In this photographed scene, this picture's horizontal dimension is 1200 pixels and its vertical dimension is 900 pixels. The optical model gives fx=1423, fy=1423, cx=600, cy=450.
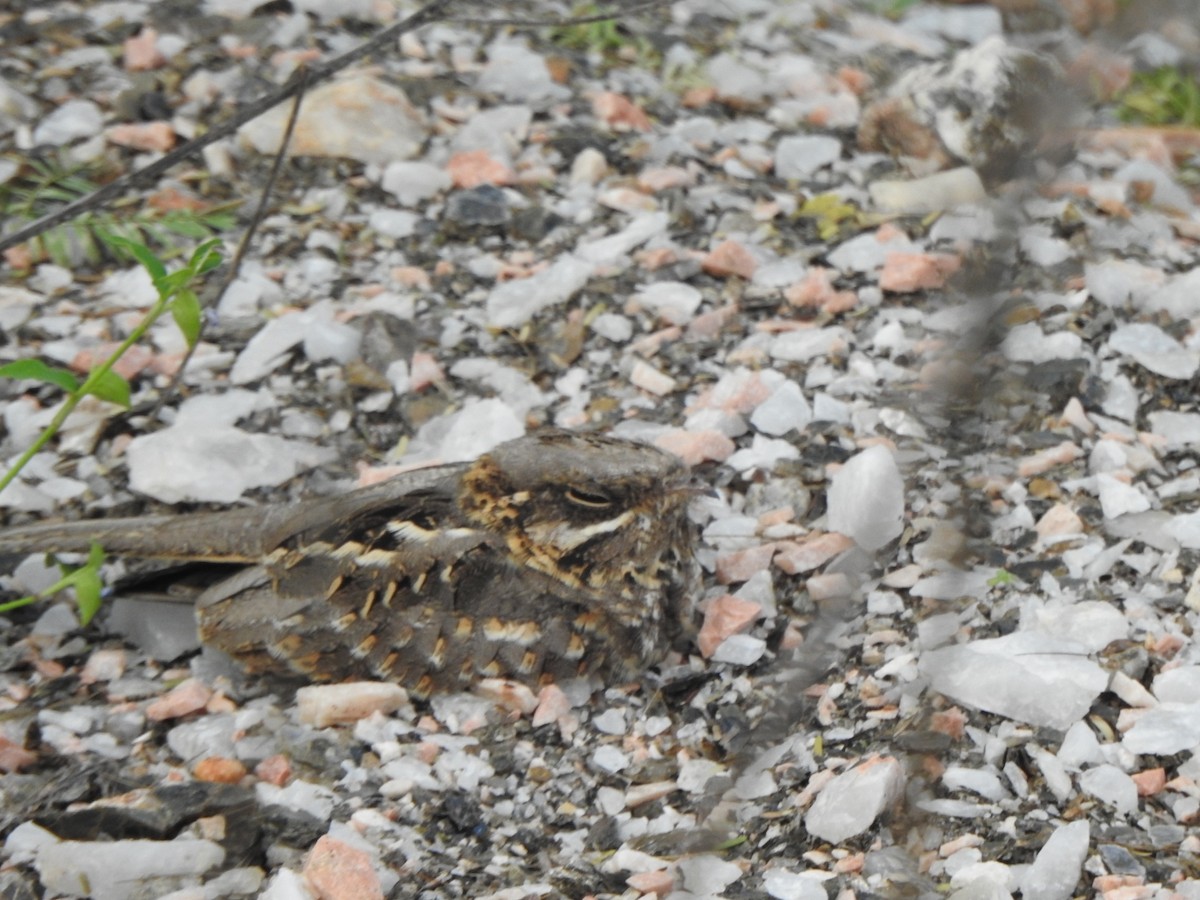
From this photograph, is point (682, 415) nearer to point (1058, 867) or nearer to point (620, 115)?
point (620, 115)

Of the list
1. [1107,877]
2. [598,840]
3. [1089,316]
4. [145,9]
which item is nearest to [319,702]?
[598,840]

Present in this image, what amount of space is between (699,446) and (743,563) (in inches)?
14.0

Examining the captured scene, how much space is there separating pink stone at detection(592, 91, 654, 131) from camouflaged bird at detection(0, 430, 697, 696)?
1.87 m

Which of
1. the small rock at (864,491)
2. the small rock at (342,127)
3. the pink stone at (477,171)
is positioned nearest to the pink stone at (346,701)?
the small rock at (864,491)

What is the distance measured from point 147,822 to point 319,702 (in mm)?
396

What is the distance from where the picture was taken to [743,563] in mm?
3023

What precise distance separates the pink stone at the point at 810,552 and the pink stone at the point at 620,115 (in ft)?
6.16

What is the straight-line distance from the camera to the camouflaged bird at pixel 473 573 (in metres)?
2.74

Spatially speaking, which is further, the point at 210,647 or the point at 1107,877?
the point at 210,647

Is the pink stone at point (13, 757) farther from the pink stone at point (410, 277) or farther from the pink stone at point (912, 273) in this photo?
the pink stone at point (912, 273)

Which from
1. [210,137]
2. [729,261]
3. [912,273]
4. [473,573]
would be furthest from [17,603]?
[912,273]

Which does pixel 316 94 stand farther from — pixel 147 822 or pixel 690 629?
pixel 147 822

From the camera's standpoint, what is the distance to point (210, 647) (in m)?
2.87

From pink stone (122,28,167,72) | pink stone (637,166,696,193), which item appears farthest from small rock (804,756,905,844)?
pink stone (122,28,167,72)
